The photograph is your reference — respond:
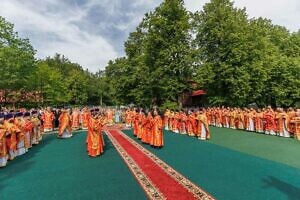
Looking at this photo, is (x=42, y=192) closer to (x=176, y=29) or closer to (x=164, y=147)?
(x=164, y=147)

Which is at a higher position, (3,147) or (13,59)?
(13,59)

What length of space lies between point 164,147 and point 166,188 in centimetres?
715

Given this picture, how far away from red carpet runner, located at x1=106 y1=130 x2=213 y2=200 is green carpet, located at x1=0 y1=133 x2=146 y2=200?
10.9 inches

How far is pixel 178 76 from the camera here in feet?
111

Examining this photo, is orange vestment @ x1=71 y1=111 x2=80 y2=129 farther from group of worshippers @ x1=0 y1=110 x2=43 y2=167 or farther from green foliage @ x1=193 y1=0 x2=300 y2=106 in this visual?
green foliage @ x1=193 y1=0 x2=300 y2=106

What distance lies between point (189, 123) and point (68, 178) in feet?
41.2

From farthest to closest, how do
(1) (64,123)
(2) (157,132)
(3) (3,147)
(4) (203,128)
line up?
(1) (64,123) < (4) (203,128) < (2) (157,132) < (3) (3,147)

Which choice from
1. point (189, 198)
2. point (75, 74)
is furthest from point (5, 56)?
point (75, 74)

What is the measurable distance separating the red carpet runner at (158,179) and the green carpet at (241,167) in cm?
33

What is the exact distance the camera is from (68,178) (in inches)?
363

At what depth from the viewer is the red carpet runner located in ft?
24.0

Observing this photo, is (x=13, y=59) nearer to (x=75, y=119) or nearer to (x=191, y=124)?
(x=75, y=119)

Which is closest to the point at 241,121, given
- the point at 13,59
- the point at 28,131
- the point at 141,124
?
the point at 141,124

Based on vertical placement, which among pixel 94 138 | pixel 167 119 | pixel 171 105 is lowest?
pixel 94 138
